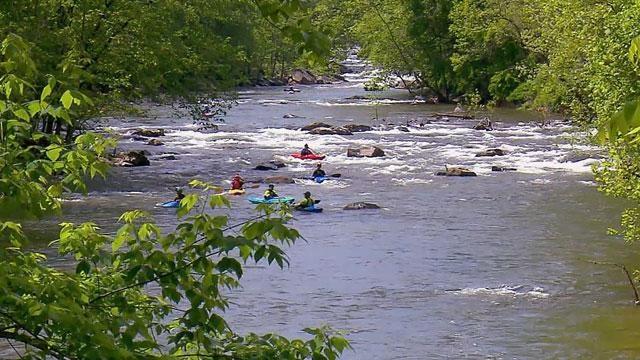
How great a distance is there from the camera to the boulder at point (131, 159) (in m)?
31.3

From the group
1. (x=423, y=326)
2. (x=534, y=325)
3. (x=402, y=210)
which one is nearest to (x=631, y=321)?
(x=534, y=325)

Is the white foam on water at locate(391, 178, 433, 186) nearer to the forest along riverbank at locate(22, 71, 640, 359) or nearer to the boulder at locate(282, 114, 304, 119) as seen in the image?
the forest along riverbank at locate(22, 71, 640, 359)

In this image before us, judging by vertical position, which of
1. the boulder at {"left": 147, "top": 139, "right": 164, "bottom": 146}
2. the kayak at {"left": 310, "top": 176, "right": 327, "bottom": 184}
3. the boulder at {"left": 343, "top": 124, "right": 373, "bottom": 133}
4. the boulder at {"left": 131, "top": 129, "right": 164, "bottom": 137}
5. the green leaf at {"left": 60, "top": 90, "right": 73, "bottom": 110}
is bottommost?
the boulder at {"left": 131, "top": 129, "right": 164, "bottom": 137}

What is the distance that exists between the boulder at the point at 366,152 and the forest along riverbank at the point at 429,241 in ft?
1.30

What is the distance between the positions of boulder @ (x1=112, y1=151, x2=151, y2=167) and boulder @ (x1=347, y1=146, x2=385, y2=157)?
22.1ft

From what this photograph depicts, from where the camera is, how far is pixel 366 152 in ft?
111

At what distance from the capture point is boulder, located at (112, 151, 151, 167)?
31.3m

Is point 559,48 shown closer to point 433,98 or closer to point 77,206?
A: point 77,206

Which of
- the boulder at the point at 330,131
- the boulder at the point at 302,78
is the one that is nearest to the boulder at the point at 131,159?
the boulder at the point at 330,131

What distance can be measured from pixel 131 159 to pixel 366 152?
25.1 ft

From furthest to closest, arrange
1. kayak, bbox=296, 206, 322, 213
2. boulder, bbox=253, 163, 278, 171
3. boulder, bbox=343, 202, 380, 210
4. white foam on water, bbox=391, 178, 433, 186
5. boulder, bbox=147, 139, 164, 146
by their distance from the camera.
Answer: boulder, bbox=147, 139, 164, 146, boulder, bbox=253, 163, 278, 171, white foam on water, bbox=391, 178, 433, 186, boulder, bbox=343, 202, 380, 210, kayak, bbox=296, 206, 322, 213

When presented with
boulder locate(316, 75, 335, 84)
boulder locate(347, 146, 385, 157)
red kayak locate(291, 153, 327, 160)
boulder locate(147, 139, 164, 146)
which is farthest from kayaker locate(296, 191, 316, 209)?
boulder locate(316, 75, 335, 84)

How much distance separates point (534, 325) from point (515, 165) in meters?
16.4

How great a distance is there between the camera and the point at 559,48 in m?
26.8
